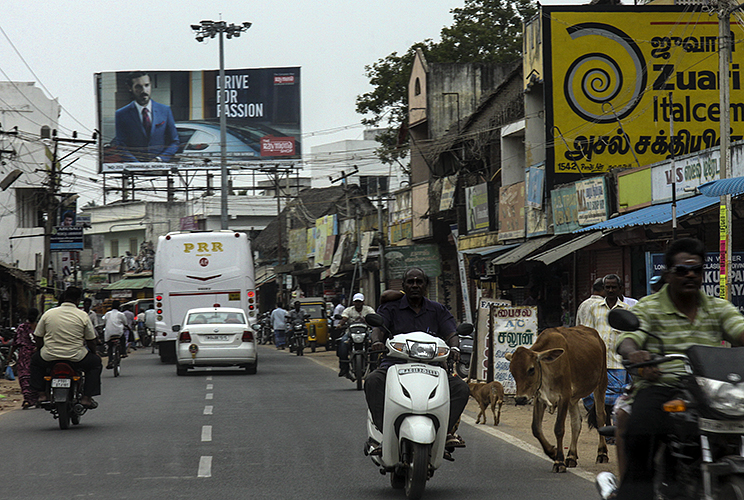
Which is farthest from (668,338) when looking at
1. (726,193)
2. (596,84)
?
(596,84)

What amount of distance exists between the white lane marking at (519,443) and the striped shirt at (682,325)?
11.3 feet

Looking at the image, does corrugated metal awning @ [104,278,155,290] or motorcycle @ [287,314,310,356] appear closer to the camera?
motorcycle @ [287,314,310,356]

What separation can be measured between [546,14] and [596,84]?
2.04 meters

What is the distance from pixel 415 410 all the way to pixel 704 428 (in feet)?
9.67

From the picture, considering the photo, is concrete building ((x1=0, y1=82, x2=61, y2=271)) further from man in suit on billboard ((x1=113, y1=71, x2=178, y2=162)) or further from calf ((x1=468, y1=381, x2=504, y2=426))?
calf ((x1=468, y1=381, x2=504, y2=426))

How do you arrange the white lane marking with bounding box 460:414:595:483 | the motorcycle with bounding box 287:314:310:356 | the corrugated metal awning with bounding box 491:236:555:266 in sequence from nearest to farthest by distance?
the white lane marking with bounding box 460:414:595:483 → the corrugated metal awning with bounding box 491:236:555:266 → the motorcycle with bounding box 287:314:310:356

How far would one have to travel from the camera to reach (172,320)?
28.2 metres

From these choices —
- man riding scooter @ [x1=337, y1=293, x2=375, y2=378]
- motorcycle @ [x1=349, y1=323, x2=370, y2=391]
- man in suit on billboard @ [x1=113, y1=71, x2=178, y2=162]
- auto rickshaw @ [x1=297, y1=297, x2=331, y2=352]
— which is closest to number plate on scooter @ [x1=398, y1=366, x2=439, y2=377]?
motorcycle @ [x1=349, y1=323, x2=370, y2=391]

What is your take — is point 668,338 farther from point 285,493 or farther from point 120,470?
point 120,470


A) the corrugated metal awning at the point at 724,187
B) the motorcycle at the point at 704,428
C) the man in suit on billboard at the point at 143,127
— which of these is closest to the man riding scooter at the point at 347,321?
the corrugated metal awning at the point at 724,187

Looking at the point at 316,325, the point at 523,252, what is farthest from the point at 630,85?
the point at 316,325

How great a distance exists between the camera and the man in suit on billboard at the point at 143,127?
62156 millimetres

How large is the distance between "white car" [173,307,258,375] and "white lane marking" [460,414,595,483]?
974 cm

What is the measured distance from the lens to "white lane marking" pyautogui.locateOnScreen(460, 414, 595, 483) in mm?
8995
